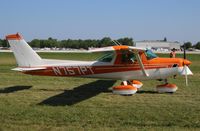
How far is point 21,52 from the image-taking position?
1267 cm

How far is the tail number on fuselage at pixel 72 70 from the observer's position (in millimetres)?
12422

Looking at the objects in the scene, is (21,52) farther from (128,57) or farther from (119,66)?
(128,57)

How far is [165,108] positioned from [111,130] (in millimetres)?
2789

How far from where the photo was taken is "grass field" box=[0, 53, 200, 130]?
710 cm

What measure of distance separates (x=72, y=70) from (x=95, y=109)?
12.9ft

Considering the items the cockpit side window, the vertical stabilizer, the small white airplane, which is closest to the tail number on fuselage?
the small white airplane

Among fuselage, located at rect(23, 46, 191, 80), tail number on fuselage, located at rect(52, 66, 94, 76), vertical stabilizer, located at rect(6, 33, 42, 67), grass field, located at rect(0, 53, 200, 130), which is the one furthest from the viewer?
vertical stabilizer, located at rect(6, 33, 42, 67)

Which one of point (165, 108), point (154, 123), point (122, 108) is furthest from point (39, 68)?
point (154, 123)

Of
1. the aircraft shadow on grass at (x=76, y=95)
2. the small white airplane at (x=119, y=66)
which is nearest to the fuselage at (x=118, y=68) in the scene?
the small white airplane at (x=119, y=66)

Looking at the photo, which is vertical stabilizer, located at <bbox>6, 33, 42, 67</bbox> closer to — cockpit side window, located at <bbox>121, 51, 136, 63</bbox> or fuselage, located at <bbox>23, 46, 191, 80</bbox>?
fuselage, located at <bbox>23, 46, 191, 80</bbox>

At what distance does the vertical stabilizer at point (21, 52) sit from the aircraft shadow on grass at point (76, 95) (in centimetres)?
184

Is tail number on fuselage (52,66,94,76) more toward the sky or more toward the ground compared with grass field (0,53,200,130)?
more toward the sky

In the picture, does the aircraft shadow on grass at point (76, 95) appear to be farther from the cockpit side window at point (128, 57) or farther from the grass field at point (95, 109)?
the cockpit side window at point (128, 57)

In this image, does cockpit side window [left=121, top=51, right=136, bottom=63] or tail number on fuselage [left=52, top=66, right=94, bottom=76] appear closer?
cockpit side window [left=121, top=51, right=136, bottom=63]
